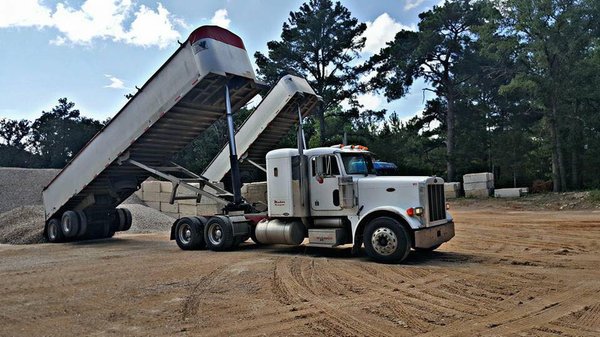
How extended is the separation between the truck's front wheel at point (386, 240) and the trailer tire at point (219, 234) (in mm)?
3425

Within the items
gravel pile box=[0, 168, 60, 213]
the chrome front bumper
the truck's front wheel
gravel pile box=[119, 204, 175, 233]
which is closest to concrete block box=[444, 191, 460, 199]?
gravel pile box=[119, 204, 175, 233]

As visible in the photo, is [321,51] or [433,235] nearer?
[433,235]

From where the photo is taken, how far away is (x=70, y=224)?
14.1 metres

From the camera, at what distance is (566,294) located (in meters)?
6.08

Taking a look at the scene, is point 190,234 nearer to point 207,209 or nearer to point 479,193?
point 207,209

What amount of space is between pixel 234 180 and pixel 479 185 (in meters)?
19.9

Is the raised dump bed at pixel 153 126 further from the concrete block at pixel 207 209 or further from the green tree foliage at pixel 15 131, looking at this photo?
the green tree foliage at pixel 15 131

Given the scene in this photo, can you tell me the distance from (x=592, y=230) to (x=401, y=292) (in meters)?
9.48

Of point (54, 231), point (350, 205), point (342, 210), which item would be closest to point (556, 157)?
point (342, 210)

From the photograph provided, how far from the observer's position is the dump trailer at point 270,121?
14961 millimetres

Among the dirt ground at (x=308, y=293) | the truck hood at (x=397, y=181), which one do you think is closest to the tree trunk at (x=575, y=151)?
the dirt ground at (x=308, y=293)

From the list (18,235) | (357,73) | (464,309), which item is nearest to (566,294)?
(464,309)

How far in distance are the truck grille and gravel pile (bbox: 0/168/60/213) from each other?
19010 millimetres

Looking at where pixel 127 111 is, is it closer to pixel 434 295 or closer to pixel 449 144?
pixel 434 295
